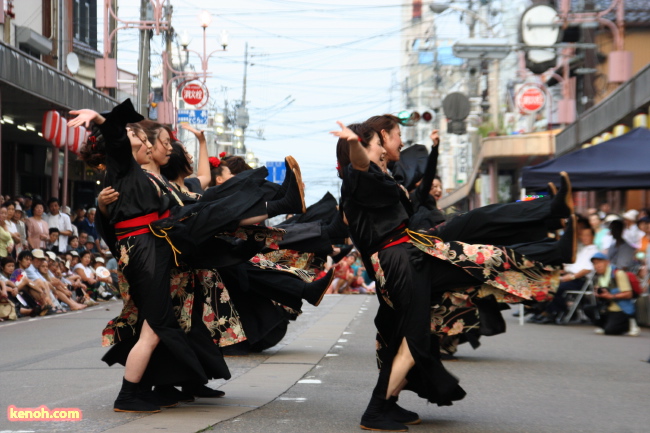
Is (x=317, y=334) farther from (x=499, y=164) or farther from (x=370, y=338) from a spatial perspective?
(x=499, y=164)

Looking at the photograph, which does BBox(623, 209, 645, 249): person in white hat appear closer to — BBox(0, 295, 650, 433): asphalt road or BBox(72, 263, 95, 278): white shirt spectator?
BBox(0, 295, 650, 433): asphalt road

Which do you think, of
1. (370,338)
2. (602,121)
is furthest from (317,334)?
(602,121)

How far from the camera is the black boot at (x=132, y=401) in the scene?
6.21 metres

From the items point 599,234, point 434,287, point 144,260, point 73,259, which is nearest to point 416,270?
point 434,287

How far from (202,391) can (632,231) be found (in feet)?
38.9

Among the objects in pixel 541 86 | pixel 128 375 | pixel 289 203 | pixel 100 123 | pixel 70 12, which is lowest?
pixel 128 375

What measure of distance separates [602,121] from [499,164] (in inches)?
721

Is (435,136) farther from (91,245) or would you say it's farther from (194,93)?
(194,93)

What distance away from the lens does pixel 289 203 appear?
6895 millimetres

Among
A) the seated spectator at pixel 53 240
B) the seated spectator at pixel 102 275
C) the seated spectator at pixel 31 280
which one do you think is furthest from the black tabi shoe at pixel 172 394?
the seated spectator at pixel 102 275

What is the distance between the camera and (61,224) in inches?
854

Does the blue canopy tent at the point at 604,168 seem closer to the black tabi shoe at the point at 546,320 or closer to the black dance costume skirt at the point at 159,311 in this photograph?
the black tabi shoe at the point at 546,320

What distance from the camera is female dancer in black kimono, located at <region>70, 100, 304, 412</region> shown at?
6.16 metres

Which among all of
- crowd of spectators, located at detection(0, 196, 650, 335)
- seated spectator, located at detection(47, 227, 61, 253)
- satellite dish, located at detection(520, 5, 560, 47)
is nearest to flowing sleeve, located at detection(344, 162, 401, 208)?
crowd of spectators, located at detection(0, 196, 650, 335)
